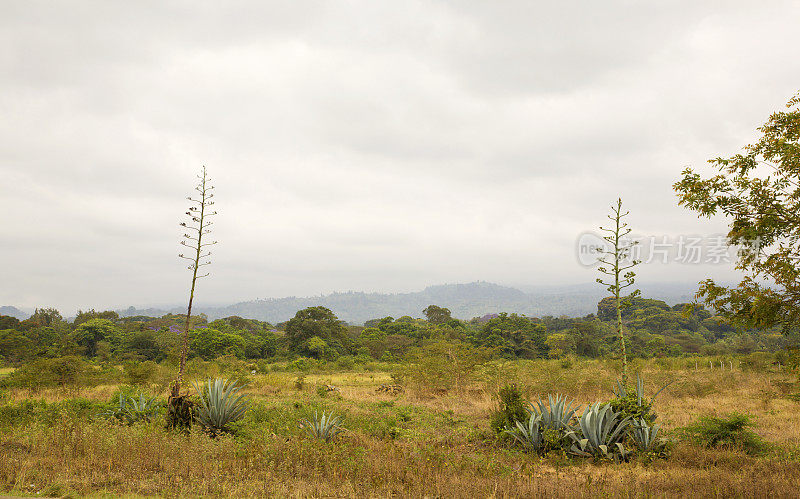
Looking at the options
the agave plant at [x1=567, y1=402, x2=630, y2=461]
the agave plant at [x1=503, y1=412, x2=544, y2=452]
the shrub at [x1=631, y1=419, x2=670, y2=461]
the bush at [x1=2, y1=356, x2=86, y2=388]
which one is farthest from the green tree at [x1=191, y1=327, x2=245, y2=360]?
the shrub at [x1=631, y1=419, x2=670, y2=461]

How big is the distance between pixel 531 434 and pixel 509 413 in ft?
4.90

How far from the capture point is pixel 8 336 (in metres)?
41.9

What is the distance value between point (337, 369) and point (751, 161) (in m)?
38.8

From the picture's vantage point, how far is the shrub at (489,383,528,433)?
398 inches

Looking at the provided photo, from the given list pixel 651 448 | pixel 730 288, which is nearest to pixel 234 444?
pixel 651 448

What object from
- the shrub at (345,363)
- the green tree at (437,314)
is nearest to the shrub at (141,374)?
the shrub at (345,363)

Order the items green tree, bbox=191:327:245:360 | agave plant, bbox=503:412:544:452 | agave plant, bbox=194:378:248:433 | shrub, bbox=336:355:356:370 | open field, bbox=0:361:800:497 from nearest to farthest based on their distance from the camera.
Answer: open field, bbox=0:361:800:497 → agave plant, bbox=503:412:544:452 → agave plant, bbox=194:378:248:433 → shrub, bbox=336:355:356:370 → green tree, bbox=191:327:245:360

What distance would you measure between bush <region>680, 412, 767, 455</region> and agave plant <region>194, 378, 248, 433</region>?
34.7 feet

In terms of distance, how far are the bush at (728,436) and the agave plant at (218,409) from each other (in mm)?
10576

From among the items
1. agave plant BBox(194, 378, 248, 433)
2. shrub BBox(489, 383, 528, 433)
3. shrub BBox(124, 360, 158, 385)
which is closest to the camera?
agave plant BBox(194, 378, 248, 433)

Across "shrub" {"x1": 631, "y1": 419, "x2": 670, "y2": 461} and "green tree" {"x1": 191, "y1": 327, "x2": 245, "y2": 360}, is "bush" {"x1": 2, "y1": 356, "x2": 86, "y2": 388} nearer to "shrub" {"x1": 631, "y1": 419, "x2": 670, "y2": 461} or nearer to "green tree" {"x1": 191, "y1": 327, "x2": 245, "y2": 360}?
"green tree" {"x1": 191, "y1": 327, "x2": 245, "y2": 360}

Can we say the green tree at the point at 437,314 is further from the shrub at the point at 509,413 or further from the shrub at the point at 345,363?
the shrub at the point at 509,413

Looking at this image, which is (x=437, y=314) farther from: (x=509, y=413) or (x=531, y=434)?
(x=531, y=434)

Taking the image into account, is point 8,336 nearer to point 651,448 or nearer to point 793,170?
point 651,448
